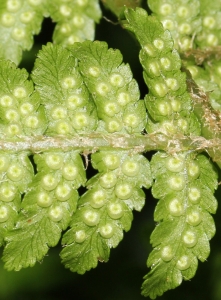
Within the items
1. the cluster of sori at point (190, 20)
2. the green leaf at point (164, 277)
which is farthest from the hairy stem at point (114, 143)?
the cluster of sori at point (190, 20)

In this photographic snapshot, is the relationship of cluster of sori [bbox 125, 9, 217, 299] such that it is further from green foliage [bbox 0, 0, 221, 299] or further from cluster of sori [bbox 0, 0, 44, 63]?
cluster of sori [bbox 0, 0, 44, 63]

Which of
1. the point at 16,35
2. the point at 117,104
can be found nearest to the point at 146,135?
the point at 117,104

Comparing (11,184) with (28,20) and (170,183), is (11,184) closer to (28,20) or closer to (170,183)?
(170,183)

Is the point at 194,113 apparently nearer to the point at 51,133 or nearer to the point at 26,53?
the point at 51,133

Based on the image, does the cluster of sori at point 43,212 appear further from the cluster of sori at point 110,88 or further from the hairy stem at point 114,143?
the cluster of sori at point 110,88

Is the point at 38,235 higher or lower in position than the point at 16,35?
lower

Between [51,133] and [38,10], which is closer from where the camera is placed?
[51,133]

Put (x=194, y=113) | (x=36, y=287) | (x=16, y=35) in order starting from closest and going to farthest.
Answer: (x=194, y=113) → (x=16, y=35) → (x=36, y=287)

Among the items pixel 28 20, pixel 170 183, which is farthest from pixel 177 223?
pixel 28 20
